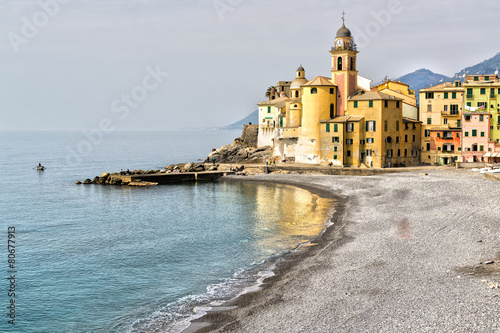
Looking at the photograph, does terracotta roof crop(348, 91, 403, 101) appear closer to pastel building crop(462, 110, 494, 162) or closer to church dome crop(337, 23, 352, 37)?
pastel building crop(462, 110, 494, 162)

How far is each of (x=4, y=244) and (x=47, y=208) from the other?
56.4ft

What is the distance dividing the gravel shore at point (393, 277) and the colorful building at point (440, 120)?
29.9 meters

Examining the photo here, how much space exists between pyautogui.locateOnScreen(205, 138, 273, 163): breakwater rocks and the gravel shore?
51.6 metres

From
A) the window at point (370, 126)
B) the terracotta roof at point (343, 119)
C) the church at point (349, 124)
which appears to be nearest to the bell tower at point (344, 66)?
the church at point (349, 124)

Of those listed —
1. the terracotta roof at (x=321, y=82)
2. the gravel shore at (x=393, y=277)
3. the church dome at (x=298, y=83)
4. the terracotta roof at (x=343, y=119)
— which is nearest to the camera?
the gravel shore at (x=393, y=277)

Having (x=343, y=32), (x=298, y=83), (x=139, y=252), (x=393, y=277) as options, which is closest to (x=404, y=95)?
(x=343, y=32)

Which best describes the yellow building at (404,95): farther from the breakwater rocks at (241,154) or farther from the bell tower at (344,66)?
the breakwater rocks at (241,154)

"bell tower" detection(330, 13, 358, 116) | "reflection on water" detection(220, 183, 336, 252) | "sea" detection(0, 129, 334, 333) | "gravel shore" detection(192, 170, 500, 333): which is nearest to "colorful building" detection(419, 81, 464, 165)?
"bell tower" detection(330, 13, 358, 116)

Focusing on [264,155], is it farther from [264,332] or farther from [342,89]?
[264,332]

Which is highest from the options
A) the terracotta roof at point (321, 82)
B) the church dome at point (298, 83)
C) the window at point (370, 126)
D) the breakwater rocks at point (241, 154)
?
the church dome at point (298, 83)

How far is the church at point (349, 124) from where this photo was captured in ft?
242

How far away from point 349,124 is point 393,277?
168 feet

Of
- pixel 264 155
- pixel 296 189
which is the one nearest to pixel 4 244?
pixel 296 189

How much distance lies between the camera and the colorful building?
7475 centimetres
